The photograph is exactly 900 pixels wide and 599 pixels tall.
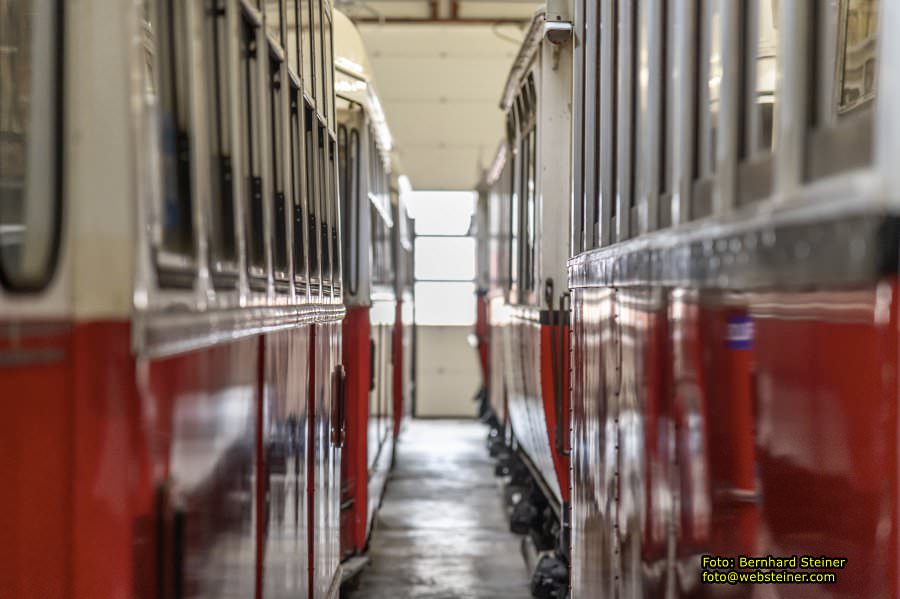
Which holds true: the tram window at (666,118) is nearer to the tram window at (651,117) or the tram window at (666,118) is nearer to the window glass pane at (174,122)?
the tram window at (651,117)

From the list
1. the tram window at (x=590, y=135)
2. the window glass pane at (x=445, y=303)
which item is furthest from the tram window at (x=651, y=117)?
the window glass pane at (x=445, y=303)

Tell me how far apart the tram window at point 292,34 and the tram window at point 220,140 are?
2.75 ft

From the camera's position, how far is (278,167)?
3.04 m

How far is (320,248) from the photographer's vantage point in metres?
4.05

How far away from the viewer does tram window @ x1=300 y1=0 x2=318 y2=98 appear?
3.63 meters

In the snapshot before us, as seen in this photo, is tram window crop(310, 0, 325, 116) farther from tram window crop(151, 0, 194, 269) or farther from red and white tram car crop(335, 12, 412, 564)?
tram window crop(151, 0, 194, 269)

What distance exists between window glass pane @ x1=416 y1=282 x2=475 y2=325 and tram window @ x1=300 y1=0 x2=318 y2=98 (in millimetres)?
12679

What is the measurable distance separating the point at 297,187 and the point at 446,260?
1339 centimetres

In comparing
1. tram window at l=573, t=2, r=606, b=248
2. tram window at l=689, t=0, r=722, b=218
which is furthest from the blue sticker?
tram window at l=573, t=2, r=606, b=248

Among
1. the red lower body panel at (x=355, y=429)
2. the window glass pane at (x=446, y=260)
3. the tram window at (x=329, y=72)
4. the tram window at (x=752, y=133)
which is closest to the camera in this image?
the tram window at (x=752, y=133)

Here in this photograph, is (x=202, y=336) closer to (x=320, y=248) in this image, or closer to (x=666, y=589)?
(x=666, y=589)

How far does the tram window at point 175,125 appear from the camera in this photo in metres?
1.88

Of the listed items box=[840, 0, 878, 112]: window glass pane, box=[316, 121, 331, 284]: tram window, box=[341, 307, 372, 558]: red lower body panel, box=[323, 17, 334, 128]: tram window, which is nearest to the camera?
box=[840, 0, 878, 112]: window glass pane

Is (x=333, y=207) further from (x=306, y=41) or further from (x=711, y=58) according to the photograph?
(x=711, y=58)
